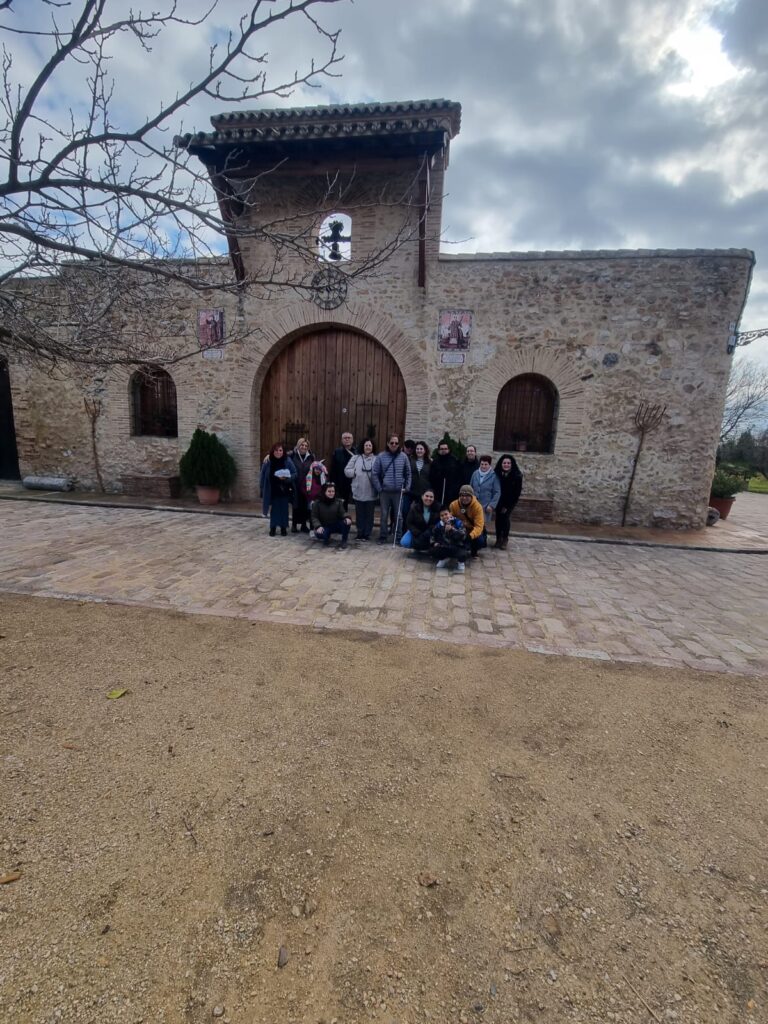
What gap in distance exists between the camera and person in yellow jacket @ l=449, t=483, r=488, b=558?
614cm

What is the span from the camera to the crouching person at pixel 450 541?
20.0ft

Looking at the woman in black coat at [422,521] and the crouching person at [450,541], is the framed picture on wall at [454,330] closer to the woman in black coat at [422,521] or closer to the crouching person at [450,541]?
the woman in black coat at [422,521]

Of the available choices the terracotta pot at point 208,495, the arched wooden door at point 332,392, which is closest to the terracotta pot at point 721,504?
the arched wooden door at point 332,392

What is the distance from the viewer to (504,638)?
4156mm

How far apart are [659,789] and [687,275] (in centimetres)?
910

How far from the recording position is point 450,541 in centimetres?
612

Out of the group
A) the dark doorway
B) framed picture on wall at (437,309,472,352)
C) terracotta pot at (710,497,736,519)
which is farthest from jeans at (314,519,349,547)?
the dark doorway

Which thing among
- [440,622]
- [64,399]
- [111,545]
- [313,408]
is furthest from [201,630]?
[64,399]

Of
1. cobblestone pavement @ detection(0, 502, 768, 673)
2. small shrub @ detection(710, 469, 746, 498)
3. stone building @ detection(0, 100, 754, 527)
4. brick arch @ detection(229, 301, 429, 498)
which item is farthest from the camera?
small shrub @ detection(710, 469, 746, 498)


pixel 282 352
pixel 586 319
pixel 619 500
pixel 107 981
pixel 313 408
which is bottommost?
pixel 107 981

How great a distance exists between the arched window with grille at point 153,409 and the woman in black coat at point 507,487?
24.9 feet

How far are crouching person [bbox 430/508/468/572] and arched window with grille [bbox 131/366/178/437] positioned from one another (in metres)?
7.32

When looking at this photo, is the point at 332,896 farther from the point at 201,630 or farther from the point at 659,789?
the point at 201,630

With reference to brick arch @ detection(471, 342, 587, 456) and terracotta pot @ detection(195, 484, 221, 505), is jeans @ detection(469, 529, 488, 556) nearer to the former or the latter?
brick arch @ detection(471, 342, 587, 456)
